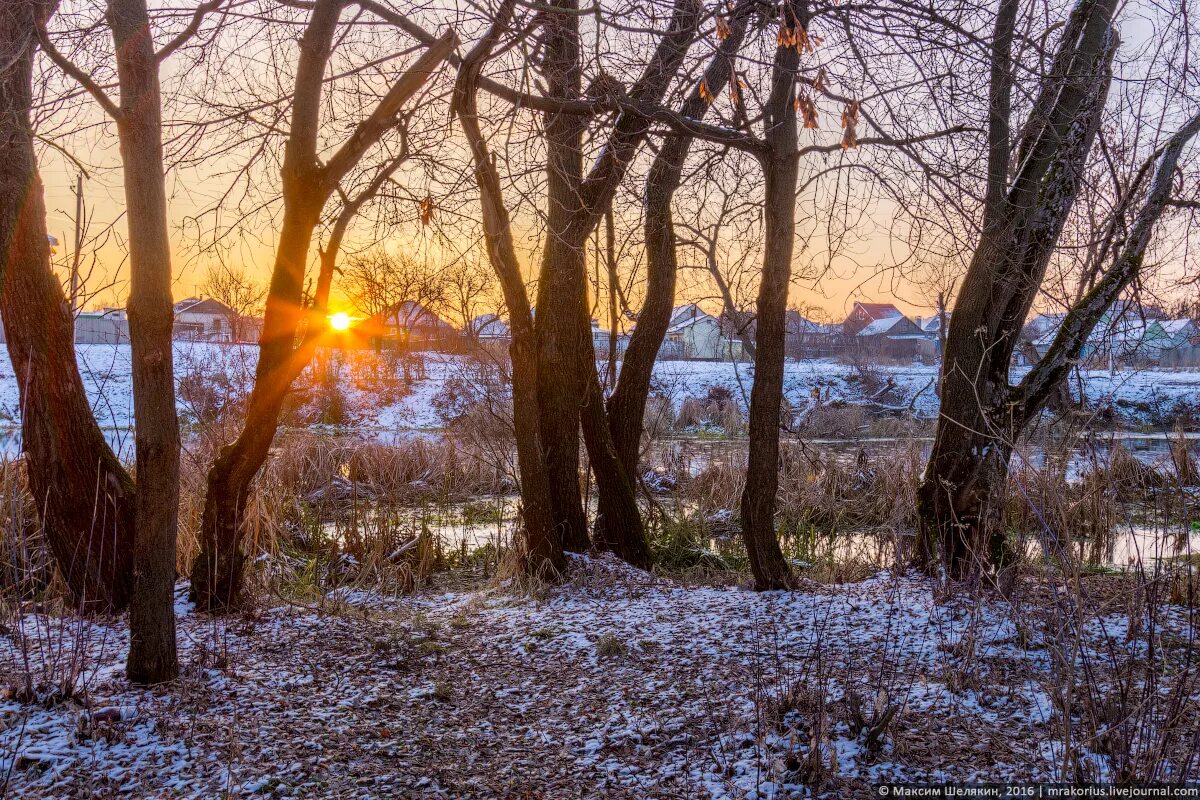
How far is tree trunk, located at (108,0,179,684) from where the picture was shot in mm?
2904

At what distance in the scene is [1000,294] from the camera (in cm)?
473

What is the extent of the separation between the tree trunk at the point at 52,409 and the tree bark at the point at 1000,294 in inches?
185

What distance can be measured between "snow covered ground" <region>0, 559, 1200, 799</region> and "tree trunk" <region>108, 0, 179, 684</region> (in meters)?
0.26

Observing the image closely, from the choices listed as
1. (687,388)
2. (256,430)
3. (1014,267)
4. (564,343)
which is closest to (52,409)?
(256,430)

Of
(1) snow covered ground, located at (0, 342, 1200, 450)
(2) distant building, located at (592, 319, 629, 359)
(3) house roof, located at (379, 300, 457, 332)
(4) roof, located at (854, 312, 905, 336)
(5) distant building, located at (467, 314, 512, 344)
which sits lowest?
(1) snow covered ground, located at (0, 342, 1200, 450)

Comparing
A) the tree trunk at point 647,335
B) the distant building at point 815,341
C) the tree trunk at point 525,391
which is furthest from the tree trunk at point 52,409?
the distant building at point 815,341

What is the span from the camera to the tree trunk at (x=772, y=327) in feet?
15.1

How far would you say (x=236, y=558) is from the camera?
438 centimetres

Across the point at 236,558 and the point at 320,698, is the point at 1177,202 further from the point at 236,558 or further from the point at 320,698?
the point at 236,558

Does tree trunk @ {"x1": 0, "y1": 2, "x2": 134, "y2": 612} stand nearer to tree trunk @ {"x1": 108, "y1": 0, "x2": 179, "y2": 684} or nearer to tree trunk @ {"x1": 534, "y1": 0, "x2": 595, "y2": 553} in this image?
tree trunk @ {"x1": 108, "y1": 0, "x2": 179, "y2": 684}

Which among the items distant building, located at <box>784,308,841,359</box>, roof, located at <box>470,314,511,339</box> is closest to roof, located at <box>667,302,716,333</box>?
roof, located at <box>470,314,511,339</box>

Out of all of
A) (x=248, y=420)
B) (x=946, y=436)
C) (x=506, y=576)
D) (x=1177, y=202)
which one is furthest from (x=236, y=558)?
(x=1177, y=202)

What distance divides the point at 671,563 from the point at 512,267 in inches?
132

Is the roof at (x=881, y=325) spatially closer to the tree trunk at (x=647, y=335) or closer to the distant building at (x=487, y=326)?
the distant building at (x=487, y=326)
